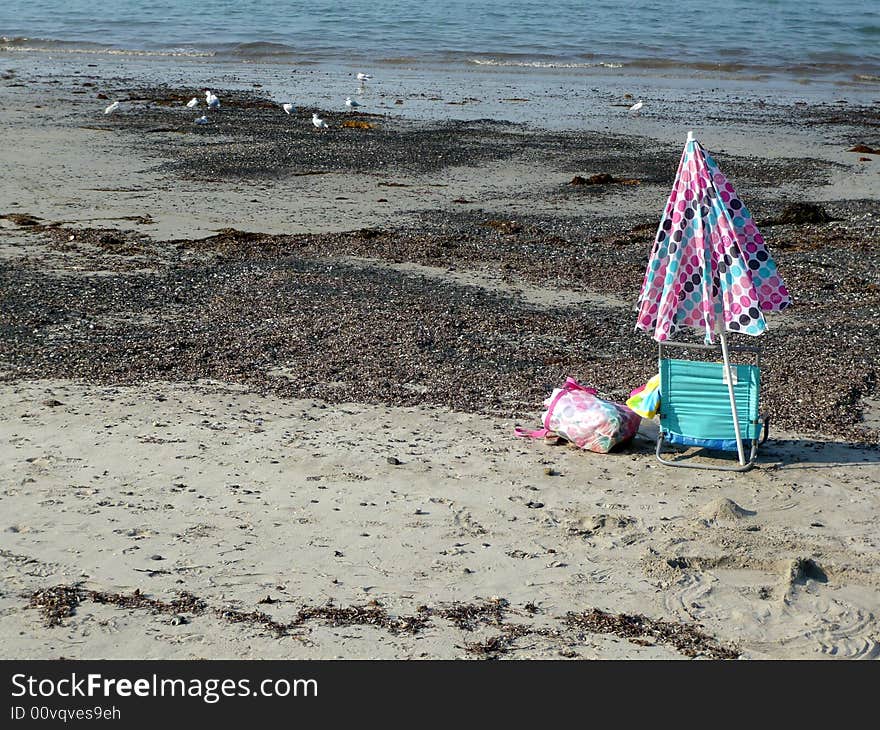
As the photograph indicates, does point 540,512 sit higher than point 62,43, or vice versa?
point 62,43

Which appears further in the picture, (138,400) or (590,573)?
(138,400)

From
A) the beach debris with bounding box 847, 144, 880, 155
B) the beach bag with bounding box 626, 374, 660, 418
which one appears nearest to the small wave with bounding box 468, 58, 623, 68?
the beach debris with bounding box 847, 144, 880, 155

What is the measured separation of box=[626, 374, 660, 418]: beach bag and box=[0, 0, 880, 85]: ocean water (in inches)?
1060

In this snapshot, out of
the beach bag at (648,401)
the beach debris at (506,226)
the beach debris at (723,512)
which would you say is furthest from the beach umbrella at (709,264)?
the beach debris at (506,226)

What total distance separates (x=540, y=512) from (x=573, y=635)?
52.5 inches

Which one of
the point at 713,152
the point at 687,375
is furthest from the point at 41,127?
the point at 687,375

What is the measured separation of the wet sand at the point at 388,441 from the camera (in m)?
5.02

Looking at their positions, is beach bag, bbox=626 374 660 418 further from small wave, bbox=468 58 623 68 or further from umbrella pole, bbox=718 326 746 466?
small wave, bbox=468 58 623 68

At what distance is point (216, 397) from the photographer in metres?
7.81

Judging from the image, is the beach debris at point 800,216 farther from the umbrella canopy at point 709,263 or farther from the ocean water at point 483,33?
the ocean water at point 483,33

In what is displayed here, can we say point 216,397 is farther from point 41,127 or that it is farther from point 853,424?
point 41,127

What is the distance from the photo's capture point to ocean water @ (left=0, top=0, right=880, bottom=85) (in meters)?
34.6

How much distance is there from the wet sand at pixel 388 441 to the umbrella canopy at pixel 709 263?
94 cm

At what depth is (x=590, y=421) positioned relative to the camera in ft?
22.8
